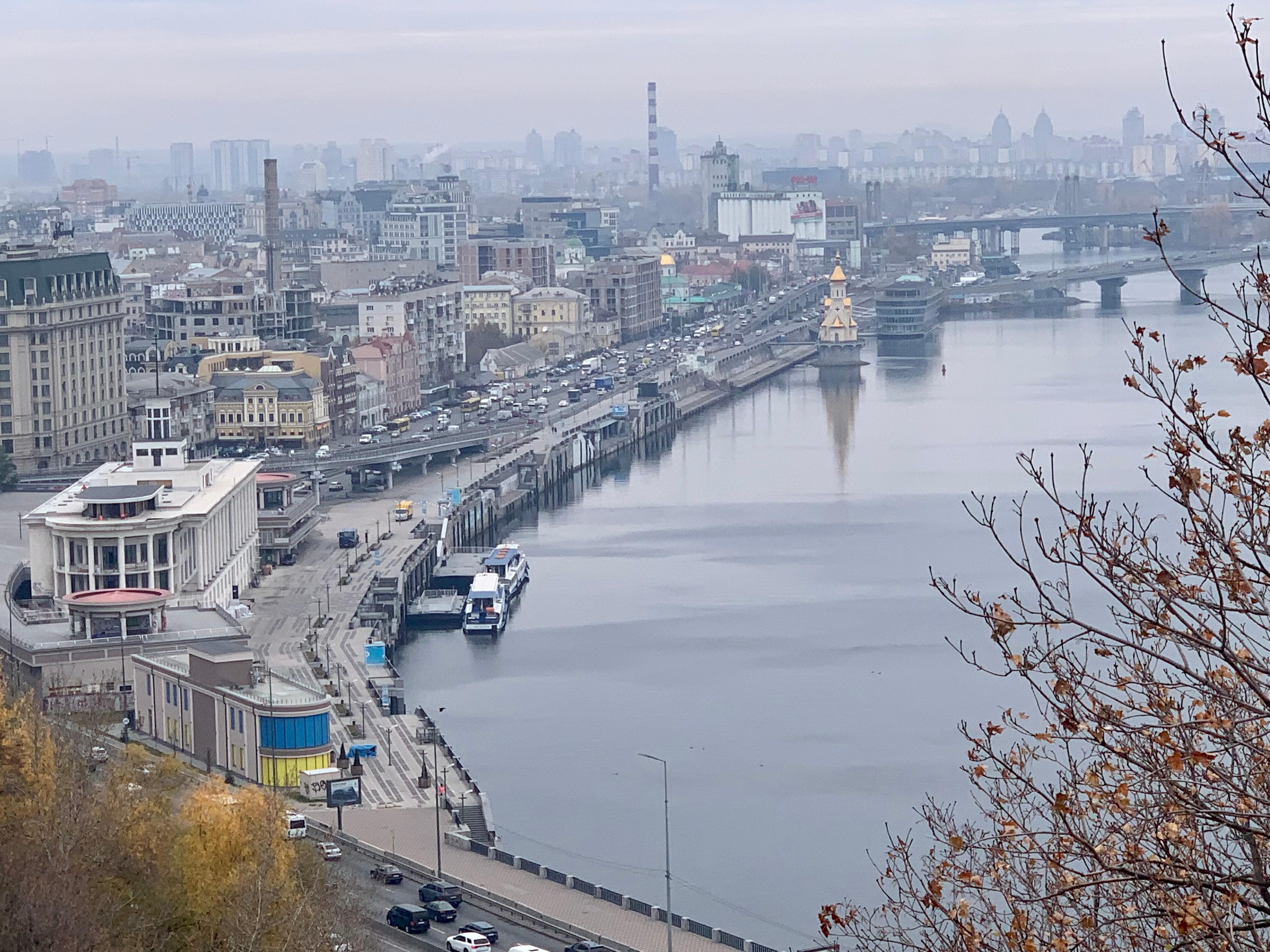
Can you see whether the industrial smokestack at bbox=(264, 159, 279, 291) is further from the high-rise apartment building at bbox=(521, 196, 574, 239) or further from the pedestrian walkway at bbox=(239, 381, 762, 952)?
the high-rise apartment building at bbox=(521, 196, 574, 239)

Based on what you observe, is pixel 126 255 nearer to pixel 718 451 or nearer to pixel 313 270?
pixel 313 270

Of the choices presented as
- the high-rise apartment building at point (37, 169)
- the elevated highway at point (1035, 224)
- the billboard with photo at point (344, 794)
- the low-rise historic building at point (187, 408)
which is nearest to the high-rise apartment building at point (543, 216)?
the elevated highway at point (1035, 224)

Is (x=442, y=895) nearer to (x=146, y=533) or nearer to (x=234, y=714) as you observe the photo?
(x=234, y=714)

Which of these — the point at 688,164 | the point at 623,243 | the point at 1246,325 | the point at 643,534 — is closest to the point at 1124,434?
the point at 643,534

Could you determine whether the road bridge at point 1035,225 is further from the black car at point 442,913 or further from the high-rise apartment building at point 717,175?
the black car at point 442,913

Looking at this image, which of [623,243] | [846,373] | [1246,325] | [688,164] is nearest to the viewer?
[1246,325]

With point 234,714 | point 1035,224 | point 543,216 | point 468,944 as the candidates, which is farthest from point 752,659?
point 1035,224
